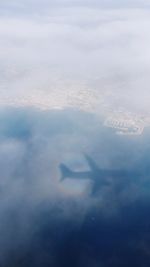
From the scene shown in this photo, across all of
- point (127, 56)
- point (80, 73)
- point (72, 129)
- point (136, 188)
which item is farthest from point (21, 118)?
point (127, 56)

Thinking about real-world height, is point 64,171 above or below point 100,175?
below

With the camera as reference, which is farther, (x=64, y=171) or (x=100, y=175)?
(x=64, y=171)

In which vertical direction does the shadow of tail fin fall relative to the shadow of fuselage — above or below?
below

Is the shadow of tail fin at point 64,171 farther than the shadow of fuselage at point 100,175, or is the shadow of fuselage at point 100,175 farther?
the shadow of tail fin at point 64,171

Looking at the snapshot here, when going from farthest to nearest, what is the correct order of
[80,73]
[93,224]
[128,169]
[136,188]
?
1. [80,73]
2. [128,169]
3. [136,188]
4. [93,224]

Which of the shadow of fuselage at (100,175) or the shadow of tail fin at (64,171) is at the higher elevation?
the shadow of fuselage at (100,175)

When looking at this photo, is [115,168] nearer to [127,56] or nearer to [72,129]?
[72,129]

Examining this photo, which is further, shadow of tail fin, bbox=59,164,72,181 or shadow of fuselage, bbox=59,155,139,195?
shadow of tail fin, bbox=59,164,72,181

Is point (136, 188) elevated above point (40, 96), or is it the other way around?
point (136, 188)
